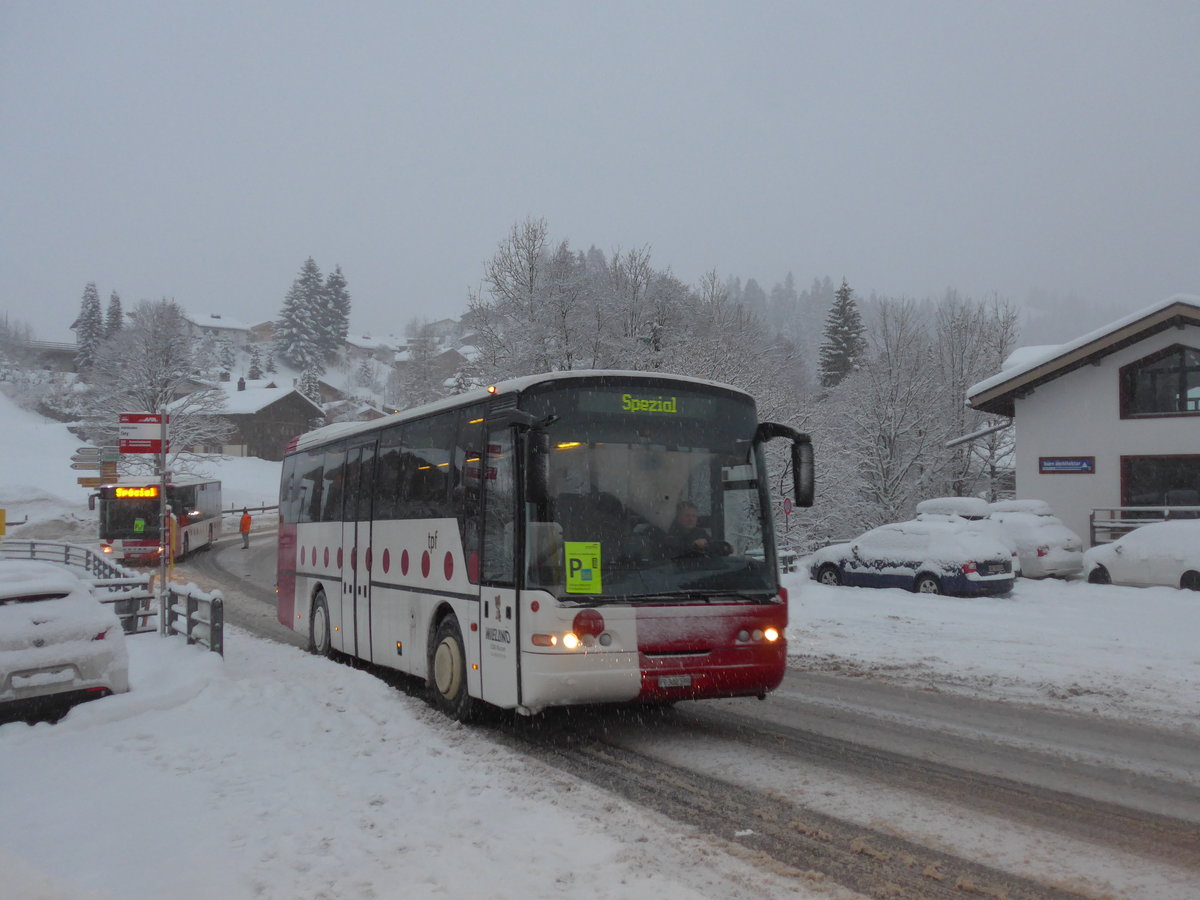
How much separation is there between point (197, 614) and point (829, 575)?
48.7ft

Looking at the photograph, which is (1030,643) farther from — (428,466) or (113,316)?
(113,316)

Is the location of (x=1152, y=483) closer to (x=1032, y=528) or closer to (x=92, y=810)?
(x=1032, y=528)

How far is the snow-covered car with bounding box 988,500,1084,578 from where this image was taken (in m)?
22.3

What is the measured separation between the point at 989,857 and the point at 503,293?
121 feet

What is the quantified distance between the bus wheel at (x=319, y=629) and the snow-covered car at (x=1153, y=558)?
17.3m

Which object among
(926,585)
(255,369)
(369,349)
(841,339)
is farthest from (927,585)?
(369,349)

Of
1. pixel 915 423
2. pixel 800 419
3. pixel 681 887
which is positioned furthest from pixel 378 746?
pixel 915 423

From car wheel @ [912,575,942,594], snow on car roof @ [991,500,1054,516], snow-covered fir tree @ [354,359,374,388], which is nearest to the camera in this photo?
car wheel @ [912,575,942,594]

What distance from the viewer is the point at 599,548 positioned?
7773 millimetres

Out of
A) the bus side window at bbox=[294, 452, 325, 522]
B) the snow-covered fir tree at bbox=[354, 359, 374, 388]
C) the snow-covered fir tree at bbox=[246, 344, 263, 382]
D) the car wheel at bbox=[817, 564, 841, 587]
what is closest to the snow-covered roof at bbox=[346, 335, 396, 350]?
the snow-covered fir tree at bbox=[354, 359, 374, 388]

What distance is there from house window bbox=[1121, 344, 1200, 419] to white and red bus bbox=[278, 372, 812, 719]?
939 inches

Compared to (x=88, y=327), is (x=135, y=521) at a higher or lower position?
lower

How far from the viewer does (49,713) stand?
30.0 ft

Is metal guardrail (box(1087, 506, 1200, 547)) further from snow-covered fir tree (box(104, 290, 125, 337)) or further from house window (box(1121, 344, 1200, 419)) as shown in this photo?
snow-covered fir tree (box(104, 290, 125, 337))
